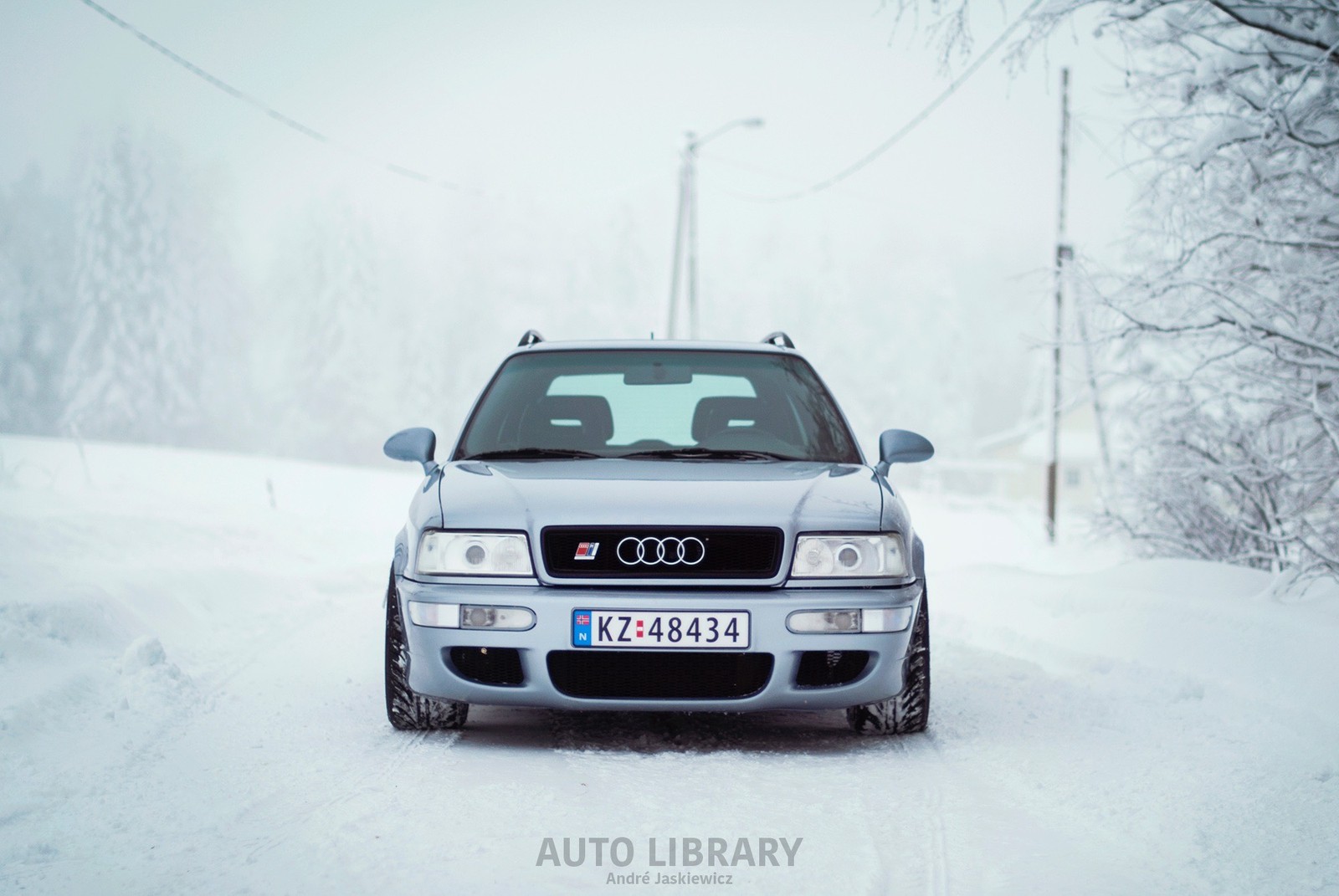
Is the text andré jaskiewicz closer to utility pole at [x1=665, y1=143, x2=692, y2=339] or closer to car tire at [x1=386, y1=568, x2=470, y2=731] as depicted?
car tire at [x1=386, y1=568, x2=470, y2=731]

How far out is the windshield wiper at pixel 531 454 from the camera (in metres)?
5.18

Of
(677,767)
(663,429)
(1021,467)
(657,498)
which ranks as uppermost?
(663,429)

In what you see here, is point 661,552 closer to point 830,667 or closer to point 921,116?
point 830,667

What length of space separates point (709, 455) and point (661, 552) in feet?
3.09

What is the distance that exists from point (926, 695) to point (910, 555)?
0.55 meters

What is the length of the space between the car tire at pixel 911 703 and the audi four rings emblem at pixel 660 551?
850 mm

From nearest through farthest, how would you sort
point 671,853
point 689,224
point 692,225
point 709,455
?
point 671,853 < point 709,455 < point 692,225 < point 689,224

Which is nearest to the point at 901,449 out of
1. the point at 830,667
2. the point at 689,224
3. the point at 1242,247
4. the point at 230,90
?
the point at 830,667

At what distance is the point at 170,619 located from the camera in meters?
7.55

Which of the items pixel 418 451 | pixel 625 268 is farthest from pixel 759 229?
pixel 418 451

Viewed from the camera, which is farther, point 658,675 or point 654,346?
point 654,346

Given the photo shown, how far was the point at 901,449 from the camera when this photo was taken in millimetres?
5340

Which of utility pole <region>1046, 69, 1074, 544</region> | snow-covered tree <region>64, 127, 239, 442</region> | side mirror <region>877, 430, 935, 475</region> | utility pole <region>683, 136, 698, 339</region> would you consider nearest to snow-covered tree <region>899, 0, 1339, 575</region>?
side mirror <region>877, 430, 935, 475</region>

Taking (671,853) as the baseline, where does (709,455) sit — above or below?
above
